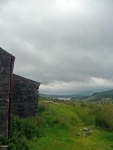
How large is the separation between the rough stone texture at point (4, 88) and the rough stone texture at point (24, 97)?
4.94 m

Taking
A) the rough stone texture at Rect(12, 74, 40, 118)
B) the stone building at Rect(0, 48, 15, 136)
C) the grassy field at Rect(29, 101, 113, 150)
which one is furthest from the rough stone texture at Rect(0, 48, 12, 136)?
the rough stone texture at Rect(12, 74, 40, 118)

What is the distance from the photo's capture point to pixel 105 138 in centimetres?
1219

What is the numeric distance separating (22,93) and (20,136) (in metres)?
4.72

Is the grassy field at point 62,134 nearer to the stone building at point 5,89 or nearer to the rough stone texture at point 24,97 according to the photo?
the stone building at point 5,89

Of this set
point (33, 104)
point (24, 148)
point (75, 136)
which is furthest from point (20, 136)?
point (33, 104)

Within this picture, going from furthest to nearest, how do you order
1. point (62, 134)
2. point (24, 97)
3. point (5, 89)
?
point (24, 97), point (62, 134), point (5, 89)

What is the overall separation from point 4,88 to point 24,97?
17.3ft

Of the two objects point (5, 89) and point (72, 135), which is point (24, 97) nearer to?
point (72, 135)

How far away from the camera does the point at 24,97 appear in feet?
51.6

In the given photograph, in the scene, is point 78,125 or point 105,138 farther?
point 78,125

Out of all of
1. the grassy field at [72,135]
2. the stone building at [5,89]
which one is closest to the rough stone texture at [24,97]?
the grassy field at [72,135]

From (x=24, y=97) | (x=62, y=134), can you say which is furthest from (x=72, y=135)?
(x=24, y=97)

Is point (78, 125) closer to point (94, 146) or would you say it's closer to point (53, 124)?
point (53, 124)

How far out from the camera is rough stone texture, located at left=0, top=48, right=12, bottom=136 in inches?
408
